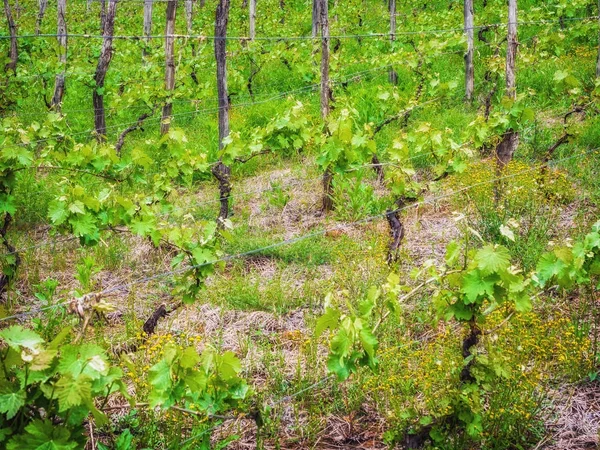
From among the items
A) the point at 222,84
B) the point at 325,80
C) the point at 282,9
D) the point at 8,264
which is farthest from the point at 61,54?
the point at 282,9

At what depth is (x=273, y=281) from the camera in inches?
211

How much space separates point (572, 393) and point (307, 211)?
401 cm

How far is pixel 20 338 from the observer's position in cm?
219

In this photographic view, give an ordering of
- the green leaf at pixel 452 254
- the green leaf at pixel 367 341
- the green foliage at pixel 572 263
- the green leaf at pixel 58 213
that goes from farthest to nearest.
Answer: the green leaf at pixel 58 213 → the green foliage at pixel 572 263 → the green leaf at pixel 452 254 → the green leaf at pixel 367 341

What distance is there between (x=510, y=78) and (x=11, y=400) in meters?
5.71

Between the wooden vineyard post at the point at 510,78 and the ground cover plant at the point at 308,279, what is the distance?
1.2 inches

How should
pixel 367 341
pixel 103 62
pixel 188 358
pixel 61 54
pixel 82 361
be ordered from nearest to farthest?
pixel 82 361, pixel 188 358, pixel 367 341, pixel 103 62, pixel 61 54

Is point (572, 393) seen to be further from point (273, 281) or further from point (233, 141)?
point (233, 141)

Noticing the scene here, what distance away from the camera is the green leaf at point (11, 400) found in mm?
2213

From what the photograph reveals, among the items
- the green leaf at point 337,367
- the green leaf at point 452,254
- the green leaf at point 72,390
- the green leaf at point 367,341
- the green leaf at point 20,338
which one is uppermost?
the green leaf at point 20,338

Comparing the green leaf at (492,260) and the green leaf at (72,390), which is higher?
the green leaf at (492,260)

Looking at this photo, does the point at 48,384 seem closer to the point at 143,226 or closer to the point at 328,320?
the point at 328,320

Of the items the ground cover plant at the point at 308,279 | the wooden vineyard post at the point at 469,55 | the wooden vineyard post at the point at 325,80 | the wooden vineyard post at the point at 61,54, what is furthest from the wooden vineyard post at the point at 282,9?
the wooden vineyard post at the point at 325,80

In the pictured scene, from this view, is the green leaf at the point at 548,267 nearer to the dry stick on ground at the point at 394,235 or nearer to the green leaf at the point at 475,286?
the green leaf at the point at 475,286
